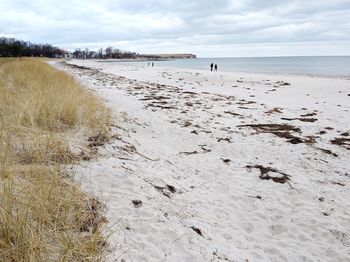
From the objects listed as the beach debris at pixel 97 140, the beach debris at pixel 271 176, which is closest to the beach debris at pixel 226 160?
the beach debris at pixel 271 176

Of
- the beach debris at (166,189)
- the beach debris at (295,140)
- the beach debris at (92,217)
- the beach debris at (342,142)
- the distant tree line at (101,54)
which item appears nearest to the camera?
the beach debris at (92,217)

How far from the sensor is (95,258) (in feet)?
7.67

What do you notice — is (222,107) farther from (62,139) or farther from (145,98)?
(62,139)

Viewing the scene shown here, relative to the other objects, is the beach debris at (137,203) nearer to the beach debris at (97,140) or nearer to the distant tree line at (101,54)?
the beach debris at (97,140)

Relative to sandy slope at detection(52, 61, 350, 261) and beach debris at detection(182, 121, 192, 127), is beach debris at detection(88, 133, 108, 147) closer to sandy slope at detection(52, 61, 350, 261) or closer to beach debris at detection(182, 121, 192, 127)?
sandy slope at detection(52, 61, 350, 261)

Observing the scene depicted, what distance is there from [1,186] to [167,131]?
5.08 meters

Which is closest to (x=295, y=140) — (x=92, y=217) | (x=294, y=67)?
(x=92, y=217)

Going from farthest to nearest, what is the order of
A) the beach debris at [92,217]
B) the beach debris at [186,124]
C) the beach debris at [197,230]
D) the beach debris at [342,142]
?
the beach debris at [186,124]
the beach debris at [342,142]
the beach debris at [197,230]
the beach debris at [92,217]

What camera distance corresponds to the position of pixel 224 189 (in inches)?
187

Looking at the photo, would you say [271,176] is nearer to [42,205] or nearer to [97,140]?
[97,140]

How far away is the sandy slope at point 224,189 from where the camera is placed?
3172mm

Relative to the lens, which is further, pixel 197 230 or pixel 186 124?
pixel 186 124

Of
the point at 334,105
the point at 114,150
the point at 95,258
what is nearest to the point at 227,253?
the point at 95,258

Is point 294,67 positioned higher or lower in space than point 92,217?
higher
